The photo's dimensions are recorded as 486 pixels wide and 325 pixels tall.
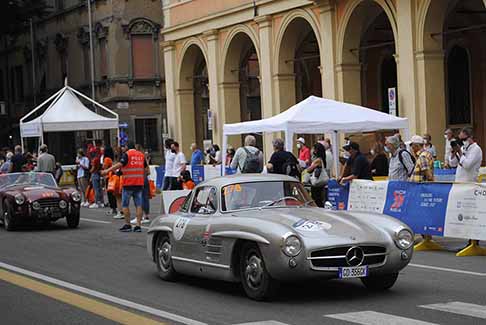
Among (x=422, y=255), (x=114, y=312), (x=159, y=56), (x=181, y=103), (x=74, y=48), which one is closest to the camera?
(x=114, y=312)

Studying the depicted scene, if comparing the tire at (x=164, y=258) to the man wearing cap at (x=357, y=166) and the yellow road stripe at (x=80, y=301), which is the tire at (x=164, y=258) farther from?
the man wearing cap at (x=357, y=166)

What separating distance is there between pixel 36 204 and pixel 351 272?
11.3 m

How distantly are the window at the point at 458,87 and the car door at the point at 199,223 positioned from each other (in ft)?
74.4

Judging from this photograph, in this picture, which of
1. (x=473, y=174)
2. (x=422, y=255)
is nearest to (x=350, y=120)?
(x=473, y=174)

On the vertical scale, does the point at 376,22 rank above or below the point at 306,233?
above

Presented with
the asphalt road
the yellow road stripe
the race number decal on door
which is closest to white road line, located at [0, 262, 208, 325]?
the asphalt road

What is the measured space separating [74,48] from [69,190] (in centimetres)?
3353

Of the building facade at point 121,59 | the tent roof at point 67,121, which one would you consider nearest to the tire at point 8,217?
the tent roof at point 67,121

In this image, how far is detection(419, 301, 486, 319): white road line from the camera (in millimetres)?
9227

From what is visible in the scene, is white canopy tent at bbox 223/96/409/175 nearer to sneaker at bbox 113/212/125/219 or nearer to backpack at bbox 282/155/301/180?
backpack at bbox 282/155/301/180

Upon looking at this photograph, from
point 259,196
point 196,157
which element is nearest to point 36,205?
point 259,196

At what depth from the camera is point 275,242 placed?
32.7ft

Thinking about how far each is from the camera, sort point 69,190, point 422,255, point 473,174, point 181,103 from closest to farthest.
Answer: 1. point 422,255
2. point 473,174
3. point 69,190
4. point 181,103

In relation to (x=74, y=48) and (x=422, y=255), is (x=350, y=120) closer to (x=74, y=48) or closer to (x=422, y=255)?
(x=422, y=255)
